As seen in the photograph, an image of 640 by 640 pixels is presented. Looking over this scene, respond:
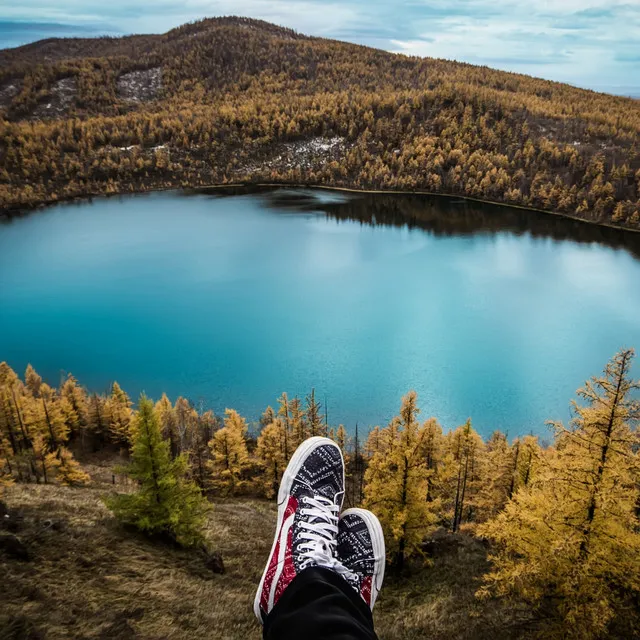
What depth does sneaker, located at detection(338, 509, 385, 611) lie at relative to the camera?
662 centimetres

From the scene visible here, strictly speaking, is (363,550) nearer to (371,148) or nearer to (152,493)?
(152,493)

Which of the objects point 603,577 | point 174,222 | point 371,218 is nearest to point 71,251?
point 174,222

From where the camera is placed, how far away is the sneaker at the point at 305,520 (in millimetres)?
5402

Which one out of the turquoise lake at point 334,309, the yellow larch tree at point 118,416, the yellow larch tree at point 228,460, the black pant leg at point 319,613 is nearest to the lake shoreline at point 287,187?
the turquoise lake at point 334,309

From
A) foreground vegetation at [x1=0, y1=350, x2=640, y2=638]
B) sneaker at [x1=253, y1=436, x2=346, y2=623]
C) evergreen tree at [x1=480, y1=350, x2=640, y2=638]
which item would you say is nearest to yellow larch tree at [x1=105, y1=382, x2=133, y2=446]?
foreground vegetation at [x1=0, y1=350, x2=640, y2=638]

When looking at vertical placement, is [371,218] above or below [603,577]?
below

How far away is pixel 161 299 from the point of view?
66.8m

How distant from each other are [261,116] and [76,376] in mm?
145757

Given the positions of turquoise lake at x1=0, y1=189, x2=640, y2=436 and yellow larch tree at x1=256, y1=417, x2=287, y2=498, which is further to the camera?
turquoise lake at x1=0, y1=189, x2=640, y2=436

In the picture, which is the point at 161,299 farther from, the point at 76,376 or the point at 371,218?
the point at 371,218

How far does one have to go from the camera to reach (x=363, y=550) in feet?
23.0

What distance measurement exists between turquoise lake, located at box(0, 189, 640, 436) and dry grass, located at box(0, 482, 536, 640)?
94.0ft

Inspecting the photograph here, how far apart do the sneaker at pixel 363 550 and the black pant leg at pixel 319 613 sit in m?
1.82

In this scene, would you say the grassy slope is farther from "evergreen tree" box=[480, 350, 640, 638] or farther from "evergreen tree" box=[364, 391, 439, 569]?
"evergreen tree" box=[480, 350, 640, 638]
